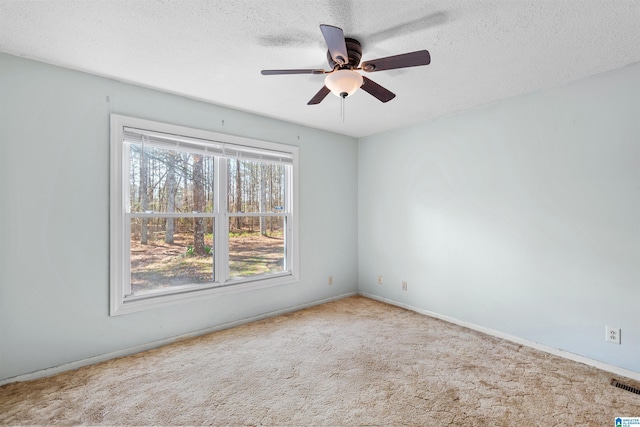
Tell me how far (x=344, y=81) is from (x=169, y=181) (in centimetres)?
210

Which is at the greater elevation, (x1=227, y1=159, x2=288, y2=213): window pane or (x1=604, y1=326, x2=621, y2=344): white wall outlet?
(x1=227, y1=159, x2=288, y2=213): window pane

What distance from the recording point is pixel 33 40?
2.03 meters

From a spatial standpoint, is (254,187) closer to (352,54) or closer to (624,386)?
(352,54)

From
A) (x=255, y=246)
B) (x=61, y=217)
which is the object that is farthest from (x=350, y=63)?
(x=61, y=217)

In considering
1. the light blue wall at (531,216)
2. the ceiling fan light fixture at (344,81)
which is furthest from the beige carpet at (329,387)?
the ceiling fan light fixture at (344,81)

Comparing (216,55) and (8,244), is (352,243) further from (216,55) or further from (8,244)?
(8,244)

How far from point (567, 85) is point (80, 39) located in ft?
12.8

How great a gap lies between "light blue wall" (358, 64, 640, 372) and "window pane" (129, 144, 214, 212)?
244cm

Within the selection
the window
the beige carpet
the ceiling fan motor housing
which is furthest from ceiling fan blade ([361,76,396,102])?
the beige carpet

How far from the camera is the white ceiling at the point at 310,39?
67.4 inches

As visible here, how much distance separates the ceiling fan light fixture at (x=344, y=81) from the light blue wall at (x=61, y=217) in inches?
70.9

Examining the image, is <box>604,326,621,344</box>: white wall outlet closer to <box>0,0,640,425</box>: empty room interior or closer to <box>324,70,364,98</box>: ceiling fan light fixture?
<box>0,0,640,425</box>: empty room interior

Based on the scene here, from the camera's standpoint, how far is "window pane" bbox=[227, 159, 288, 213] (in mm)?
3469

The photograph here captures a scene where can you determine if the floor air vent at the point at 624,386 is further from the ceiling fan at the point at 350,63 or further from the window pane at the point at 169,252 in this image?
the window pane at the point at 169,252
